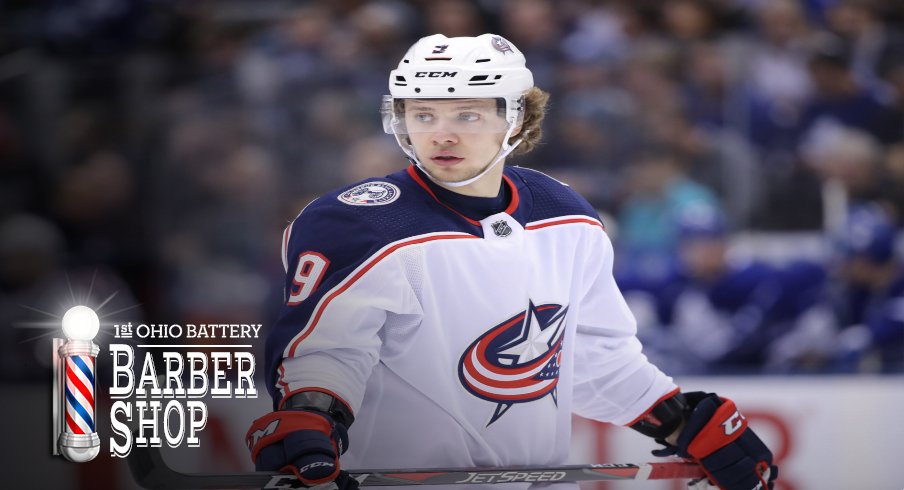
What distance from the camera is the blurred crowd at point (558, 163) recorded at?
4109mm

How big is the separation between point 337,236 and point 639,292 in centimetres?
215

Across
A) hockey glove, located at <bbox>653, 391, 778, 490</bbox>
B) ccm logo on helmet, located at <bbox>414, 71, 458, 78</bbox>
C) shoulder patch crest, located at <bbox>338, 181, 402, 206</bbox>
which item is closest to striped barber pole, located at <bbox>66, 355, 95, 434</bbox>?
shoulder patch crest, located at <bbox>338, 181, 402, 206</bbox>

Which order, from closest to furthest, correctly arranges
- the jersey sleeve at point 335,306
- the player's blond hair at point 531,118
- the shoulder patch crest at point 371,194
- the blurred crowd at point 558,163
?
the jersey sleeve at point 335,306, the shoulder patch crest at point 371,194, the player's blond hair at point 531,118, the blurred crowd at point 558,163

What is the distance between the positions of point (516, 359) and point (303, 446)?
49 cm

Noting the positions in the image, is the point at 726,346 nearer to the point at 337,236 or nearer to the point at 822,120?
the point at 822,120

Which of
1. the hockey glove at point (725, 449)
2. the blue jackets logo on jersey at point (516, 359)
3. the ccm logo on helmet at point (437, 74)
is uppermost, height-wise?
the ccm logo on helmet at point (437, 74)

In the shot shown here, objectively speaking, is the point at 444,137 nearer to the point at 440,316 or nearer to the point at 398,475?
the point at 440,316

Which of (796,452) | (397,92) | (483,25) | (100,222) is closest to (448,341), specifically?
(397,92)

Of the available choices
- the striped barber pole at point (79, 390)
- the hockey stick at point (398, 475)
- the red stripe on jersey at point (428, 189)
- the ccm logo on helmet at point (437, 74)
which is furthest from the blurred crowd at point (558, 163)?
the ccm logo on helmet at point (437, 74)

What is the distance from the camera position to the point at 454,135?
2264mm

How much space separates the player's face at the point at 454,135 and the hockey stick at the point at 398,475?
0.55 metres

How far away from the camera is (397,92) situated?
7.57 ft

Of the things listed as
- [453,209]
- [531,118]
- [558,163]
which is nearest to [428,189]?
[453,209]

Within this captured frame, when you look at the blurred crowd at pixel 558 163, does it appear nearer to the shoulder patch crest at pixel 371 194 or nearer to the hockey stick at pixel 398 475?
the hockey stick at pixel 398 475
